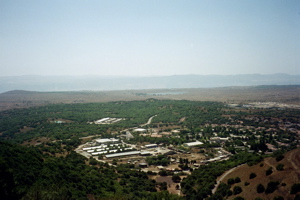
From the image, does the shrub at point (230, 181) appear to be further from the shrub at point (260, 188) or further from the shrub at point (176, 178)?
the shrub at point (176, 178)

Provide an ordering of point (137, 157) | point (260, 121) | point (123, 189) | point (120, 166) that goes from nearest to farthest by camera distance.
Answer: point (123, 189)
point (120, 166)
point (137, 157)
point (260, 121)

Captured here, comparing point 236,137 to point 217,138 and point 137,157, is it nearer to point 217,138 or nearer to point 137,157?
point 217,138

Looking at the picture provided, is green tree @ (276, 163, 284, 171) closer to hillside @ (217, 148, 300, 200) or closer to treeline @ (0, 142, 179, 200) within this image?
hillside @ (217, 148, 300, 200)

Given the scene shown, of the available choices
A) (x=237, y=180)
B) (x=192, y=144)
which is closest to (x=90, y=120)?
(x=192, y=144)

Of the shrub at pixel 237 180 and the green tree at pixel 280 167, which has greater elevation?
the green tree at pixel 280 167

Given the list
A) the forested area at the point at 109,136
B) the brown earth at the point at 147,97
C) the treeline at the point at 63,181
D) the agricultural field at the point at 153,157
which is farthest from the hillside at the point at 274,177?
the brown earth at the point at 147,97

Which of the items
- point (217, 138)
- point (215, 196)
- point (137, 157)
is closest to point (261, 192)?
point (215, 196)

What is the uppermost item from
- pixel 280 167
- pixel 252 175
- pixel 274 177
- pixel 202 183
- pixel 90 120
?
pixel 280 167

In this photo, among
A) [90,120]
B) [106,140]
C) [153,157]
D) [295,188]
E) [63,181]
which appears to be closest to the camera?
[295,188]

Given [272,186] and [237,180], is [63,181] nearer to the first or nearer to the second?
[237,180]
